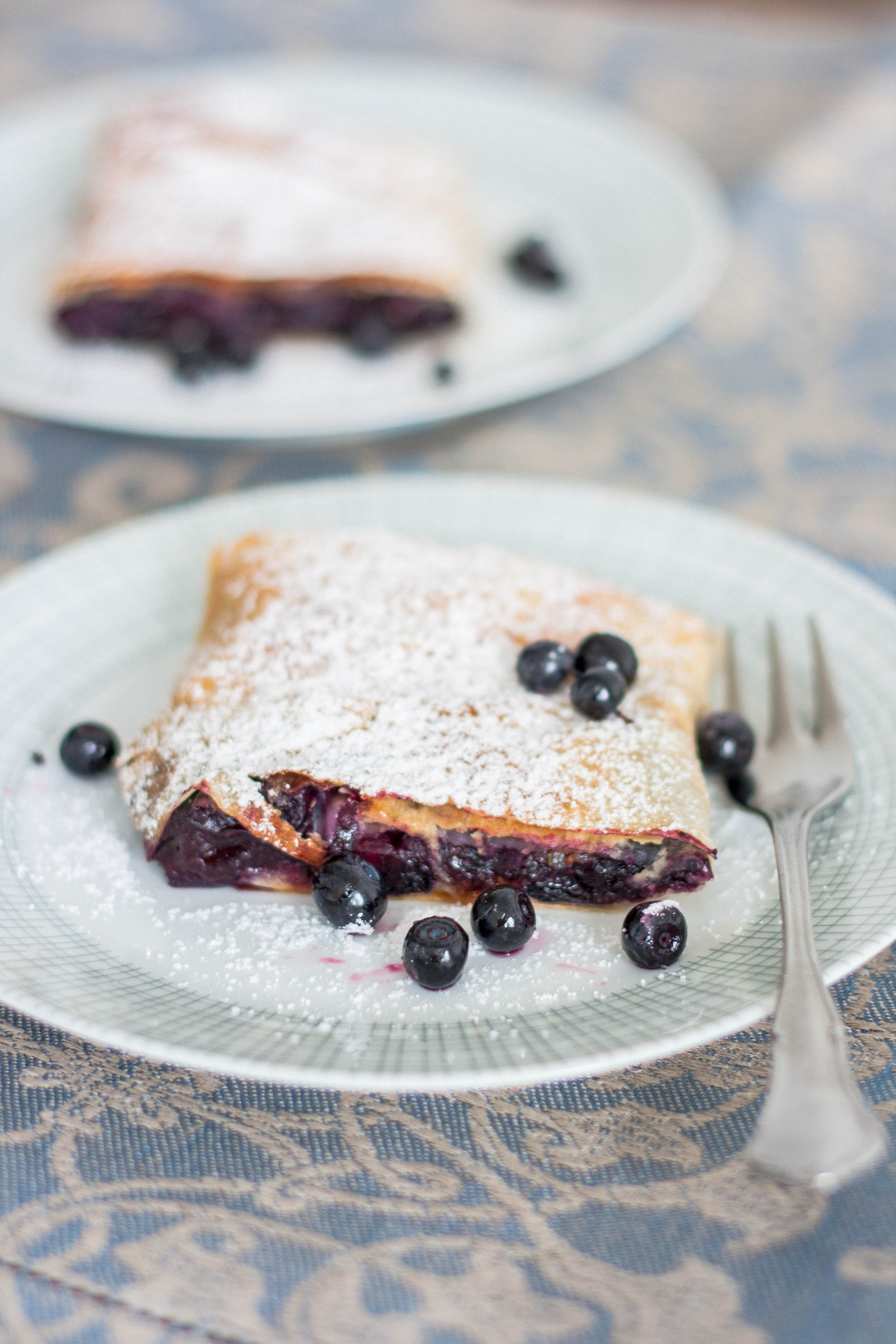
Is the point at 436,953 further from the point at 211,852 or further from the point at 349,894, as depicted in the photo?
the point at 211,852

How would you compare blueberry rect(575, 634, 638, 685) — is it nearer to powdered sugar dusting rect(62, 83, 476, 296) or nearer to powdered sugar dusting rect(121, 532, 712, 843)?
powdered sugar dusting rect(121, 532, 712, 843)

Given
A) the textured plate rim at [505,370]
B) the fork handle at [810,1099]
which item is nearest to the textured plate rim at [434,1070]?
the fork handle at [810,1099]

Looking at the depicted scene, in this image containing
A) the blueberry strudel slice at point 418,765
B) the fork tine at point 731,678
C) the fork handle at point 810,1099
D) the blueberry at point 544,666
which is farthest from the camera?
the fork tine at point 731,678

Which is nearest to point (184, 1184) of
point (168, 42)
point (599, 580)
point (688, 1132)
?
point (688, 1132)

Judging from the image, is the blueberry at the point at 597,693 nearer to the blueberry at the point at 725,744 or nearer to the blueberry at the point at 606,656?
the blueberry at the point at 606,656

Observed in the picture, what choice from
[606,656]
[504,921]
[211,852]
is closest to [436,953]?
[504,921]

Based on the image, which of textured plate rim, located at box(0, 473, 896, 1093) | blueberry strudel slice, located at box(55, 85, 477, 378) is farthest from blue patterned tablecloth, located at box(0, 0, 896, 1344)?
blueberry strudel slice, located at box(55, 85, 477, 378)
